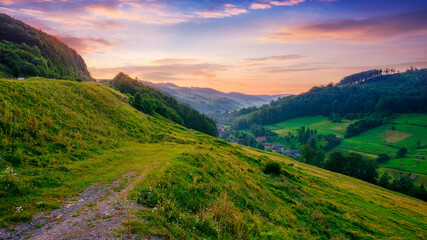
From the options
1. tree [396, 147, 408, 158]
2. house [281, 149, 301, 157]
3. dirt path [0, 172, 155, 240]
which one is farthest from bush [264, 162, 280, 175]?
tree [396, 147, 408, 158]

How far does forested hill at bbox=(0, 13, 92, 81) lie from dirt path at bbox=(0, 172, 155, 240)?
54195 mm

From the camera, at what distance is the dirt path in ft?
21.1

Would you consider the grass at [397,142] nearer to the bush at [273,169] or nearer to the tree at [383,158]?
the tree at [383,158]

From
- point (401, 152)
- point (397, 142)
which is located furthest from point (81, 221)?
point (397, 142)

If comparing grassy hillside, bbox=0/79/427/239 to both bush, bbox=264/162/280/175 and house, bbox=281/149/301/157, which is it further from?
house, bbox=281/149/301/157

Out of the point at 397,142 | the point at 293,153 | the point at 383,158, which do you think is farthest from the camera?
the point at 293,153

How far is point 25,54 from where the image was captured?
72.1 meters

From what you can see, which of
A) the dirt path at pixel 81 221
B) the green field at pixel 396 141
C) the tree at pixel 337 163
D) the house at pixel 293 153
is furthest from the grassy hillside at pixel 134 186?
the house at pixel 293 153

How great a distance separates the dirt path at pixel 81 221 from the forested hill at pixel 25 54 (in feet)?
178

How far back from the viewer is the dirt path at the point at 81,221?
6.43m

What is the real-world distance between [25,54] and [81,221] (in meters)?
102

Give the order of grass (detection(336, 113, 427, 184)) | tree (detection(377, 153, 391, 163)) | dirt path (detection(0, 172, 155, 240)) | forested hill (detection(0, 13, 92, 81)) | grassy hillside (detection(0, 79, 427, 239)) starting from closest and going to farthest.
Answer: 1. dirt path (detection(0, 172, 155, 240))
2. grassy hillside (detection(0, 79, 427, 239))
3. forested hill (detection(0, 13, 92, 81))
4. grass (detection(336, 113, 427, 184))
5. tree (detection(377, 153, 391, 163))

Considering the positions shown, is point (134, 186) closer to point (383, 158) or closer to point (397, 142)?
point (383, 158)

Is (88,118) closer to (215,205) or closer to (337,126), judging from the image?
(215,205)
